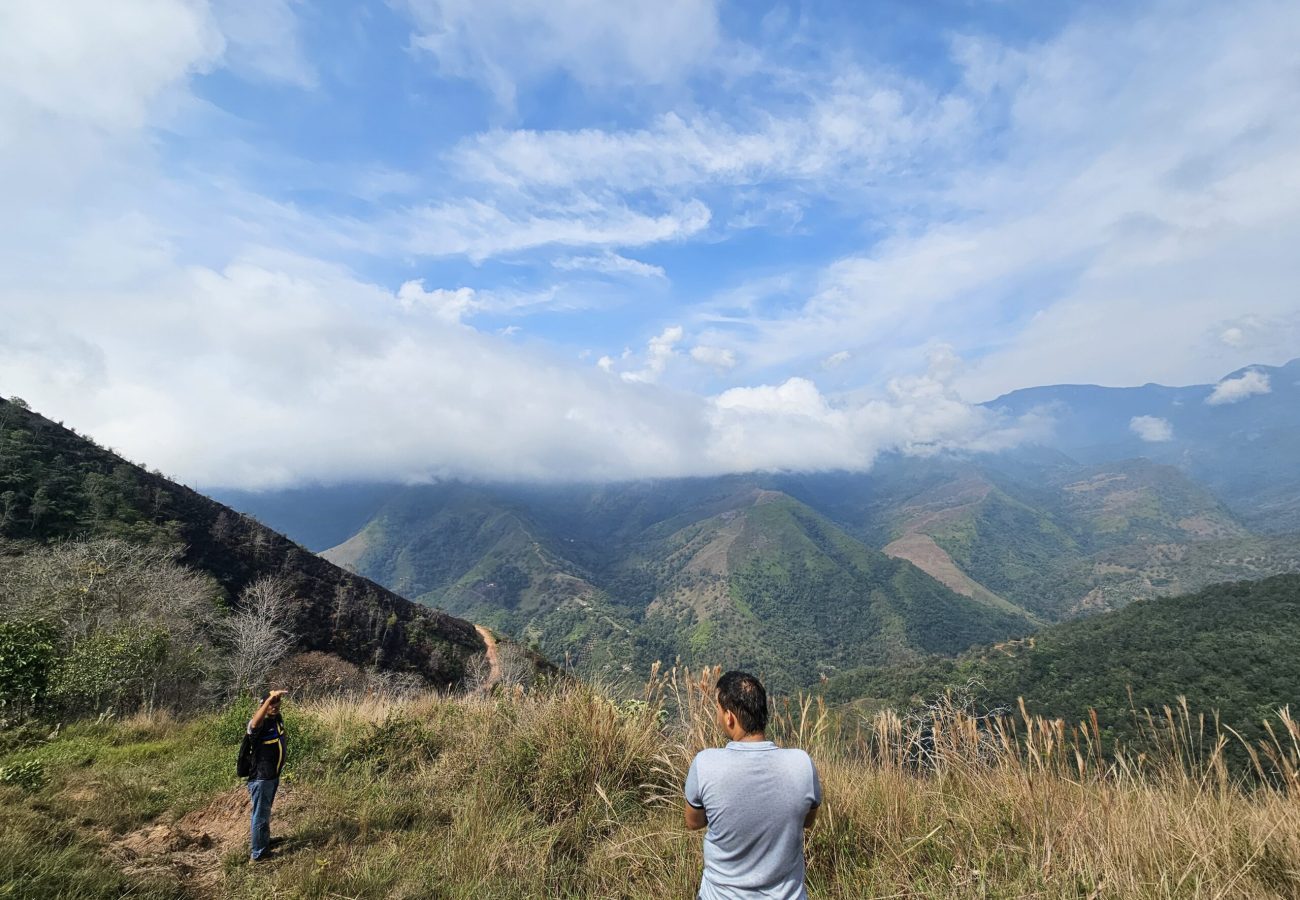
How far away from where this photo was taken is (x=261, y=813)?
446 centimetres

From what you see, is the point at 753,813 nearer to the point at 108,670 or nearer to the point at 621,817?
the point at 621,817

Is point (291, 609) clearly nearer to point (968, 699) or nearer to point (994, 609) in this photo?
point (968, 699)

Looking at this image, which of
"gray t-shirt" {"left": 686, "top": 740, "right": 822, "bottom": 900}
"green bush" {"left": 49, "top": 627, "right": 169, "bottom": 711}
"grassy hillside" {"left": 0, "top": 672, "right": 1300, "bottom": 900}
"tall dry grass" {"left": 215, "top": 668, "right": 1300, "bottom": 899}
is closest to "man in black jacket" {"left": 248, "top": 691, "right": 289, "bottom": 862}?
"grassy hillside" {"left": 0, "top": 672, "right": 1300, "bottom": 900}

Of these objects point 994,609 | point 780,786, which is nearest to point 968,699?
point 780,786

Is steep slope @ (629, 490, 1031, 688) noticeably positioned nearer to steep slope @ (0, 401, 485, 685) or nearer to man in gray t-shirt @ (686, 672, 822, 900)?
steep slope @ (0, 401, 485, 685)

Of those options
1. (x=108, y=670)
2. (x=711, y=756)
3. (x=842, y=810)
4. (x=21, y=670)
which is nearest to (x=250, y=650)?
(x=108, y=670)

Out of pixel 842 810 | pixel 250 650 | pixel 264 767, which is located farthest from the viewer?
pixel 250 650

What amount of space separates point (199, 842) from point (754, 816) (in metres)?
4.95

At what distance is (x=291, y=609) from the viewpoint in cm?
3834

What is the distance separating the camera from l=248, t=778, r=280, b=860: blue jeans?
428cm

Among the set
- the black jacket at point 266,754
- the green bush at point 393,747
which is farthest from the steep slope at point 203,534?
the black jacket at point 266,754

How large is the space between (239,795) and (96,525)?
40.1 metres

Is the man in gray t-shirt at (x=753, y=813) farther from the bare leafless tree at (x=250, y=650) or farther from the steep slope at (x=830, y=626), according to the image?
the steep slope at (x=830, y=626)

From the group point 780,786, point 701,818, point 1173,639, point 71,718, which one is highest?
point 780,786
